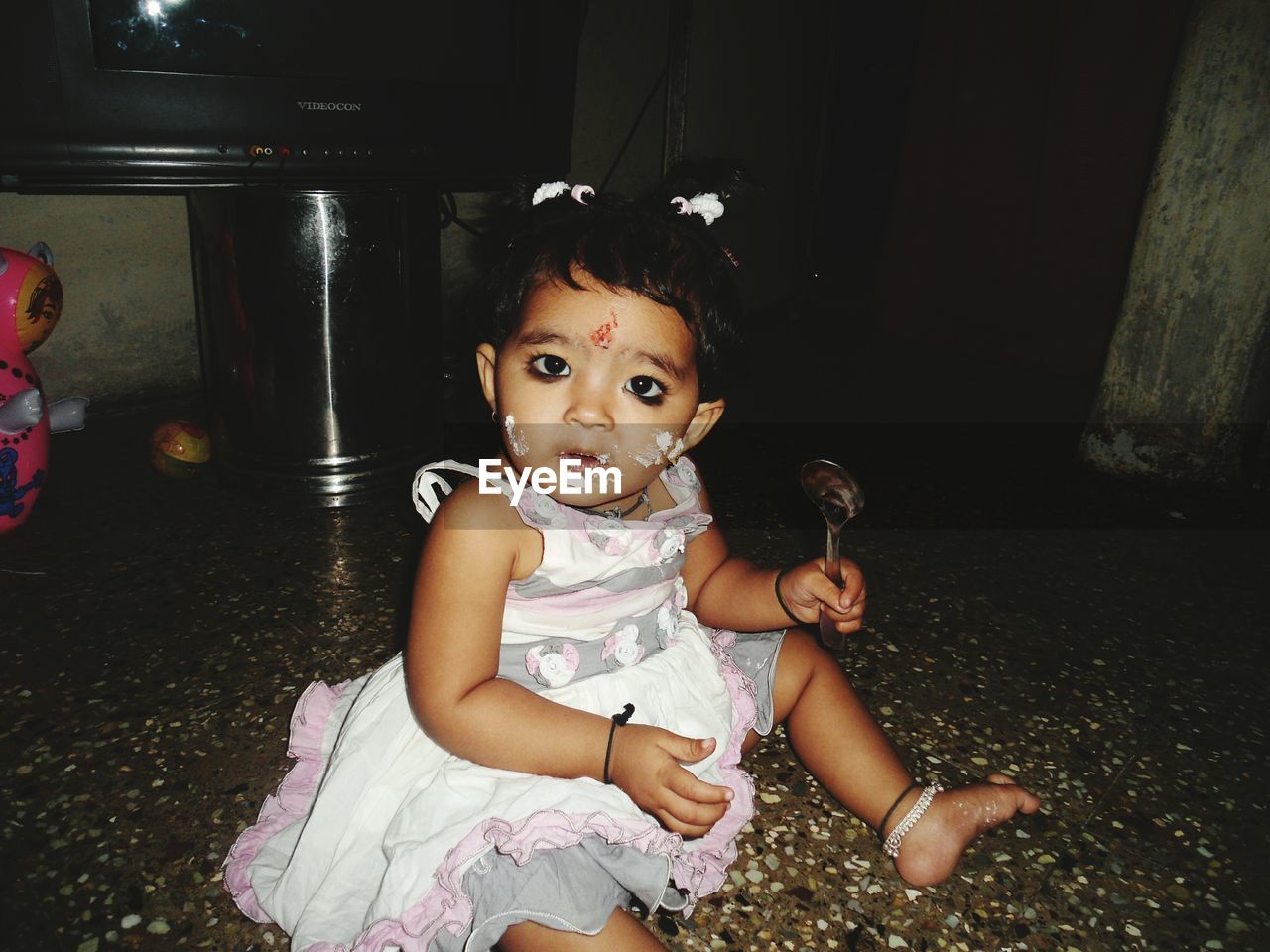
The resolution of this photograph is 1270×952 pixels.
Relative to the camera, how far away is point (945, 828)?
3.04ft

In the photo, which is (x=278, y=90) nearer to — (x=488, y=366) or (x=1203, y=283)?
(x=488, y=366)

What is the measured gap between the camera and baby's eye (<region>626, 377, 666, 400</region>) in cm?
79

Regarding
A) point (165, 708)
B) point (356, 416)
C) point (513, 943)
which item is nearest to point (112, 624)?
point (165, 708)

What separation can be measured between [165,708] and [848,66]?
161 inches

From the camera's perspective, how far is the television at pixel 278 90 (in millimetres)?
1352

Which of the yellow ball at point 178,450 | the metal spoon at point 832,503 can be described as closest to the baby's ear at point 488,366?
the metal spoon at point 832,503

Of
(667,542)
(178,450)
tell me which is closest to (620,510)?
(667,542)

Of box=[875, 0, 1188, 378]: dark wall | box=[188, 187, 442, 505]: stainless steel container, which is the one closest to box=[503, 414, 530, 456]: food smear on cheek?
box=[188, 187, 442, 505]: stainless steel container

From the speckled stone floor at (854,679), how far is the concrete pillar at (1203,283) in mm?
172

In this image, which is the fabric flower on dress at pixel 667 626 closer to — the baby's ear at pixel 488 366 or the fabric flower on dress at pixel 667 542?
the fabric flower on dress at pixel 667 542

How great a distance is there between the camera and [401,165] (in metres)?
1.64

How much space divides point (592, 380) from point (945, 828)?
0.60 metres

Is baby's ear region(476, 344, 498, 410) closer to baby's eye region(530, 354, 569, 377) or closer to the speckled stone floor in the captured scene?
baby's eye region(530, 354, 569, 377)

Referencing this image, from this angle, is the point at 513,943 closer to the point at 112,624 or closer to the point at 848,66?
the point at 112,624
